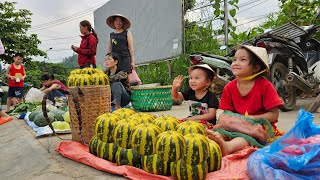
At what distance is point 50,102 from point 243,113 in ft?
17.2

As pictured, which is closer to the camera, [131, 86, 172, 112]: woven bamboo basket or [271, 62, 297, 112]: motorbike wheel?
[271, 62, 297, 112]: motorbike wheel

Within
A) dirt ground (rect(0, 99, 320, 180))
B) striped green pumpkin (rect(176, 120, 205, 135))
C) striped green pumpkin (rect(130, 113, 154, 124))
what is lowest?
dirt ground (rect(0, 99, 320, 180))

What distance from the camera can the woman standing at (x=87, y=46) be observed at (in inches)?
234

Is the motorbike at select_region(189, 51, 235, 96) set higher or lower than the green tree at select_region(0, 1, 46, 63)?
lower

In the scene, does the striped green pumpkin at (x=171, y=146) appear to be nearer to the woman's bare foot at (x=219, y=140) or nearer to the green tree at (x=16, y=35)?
the woman's bare foot at (x=219, y=140)

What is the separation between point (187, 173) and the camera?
211 centimetres

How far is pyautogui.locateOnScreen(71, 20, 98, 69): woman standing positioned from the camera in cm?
595

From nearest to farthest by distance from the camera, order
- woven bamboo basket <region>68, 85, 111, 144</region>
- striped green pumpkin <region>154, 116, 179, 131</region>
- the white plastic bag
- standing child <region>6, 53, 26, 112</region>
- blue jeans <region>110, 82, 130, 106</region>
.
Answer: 1. striped green pumpkin <region>154, 116, 179, 131</region>
2. woven bamboo basket <region>68, 85, 111, 144</region>
3. blue jeans <region>110, 82, 130, 106</region>
4. the white plastic bag
5. standing child <region>6, 53, 26, 112</region>

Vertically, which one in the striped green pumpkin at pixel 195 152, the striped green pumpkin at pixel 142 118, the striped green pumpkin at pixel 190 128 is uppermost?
the striped green pumpkin at pixel 142 118

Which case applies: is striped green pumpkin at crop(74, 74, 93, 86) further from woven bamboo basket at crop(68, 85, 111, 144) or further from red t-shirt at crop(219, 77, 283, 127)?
red t-shirt at crop(219, 77, 283, 127)

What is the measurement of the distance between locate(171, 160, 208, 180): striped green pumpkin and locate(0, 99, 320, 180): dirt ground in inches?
18.4

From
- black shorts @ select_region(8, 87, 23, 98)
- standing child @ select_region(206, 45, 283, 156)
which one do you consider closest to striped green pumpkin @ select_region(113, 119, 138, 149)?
standing child @ select_region(206, 45, 283, 156)

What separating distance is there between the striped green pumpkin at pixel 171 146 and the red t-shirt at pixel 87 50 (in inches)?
162

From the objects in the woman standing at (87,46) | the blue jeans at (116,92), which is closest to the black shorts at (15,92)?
the woman standing at (87,46)
